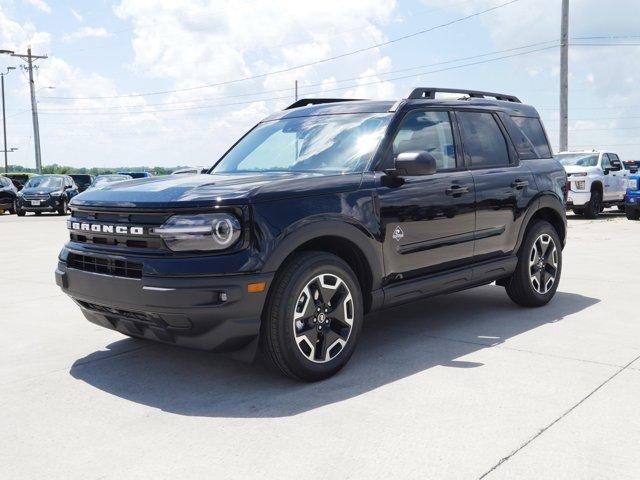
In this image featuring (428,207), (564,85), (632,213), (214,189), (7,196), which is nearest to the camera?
(214,189)

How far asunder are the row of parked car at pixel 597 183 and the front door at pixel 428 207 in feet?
46.6

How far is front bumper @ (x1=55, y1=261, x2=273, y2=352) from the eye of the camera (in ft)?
12.6

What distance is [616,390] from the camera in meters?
4.06

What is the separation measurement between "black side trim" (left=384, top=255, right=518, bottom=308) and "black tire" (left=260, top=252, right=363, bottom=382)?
0.42 metres

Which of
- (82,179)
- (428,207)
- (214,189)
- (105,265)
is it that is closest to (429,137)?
(428,207)

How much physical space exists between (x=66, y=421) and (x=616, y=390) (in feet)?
10.4

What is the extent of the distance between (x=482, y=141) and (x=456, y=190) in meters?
0.79

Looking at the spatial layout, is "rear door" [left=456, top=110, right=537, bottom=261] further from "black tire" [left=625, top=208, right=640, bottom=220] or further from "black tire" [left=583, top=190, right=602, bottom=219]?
"black tire" [left=583, top=190, right=602, bottom=219]

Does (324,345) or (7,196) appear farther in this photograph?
(7,196)

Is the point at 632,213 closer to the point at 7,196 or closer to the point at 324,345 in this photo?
the point at 324,345

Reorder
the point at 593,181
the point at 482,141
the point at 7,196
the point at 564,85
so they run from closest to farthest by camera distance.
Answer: the point at 482,141
the point at 593,181
the point at 564,85
the point at 7,196

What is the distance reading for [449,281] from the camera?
5289mm

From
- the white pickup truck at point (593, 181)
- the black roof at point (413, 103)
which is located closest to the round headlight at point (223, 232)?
the black roof at point (413, 103)

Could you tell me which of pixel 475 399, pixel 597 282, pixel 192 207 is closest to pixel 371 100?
pixel 192 207
